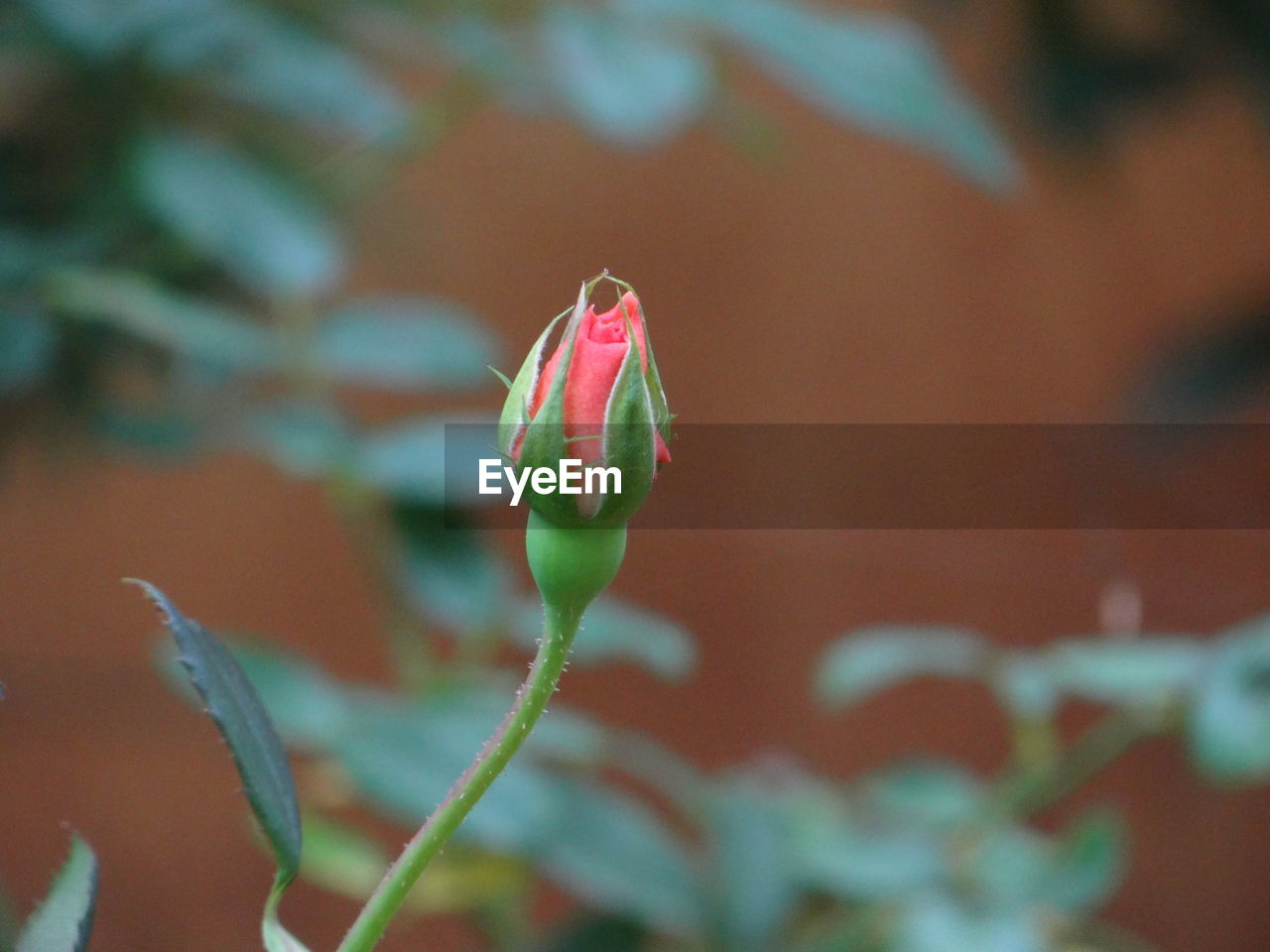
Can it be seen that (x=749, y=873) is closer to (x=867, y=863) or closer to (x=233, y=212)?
(x=867, y=863)

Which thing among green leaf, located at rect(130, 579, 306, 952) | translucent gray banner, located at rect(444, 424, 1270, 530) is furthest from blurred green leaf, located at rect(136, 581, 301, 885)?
translucent gray banner, located at rect(444, 424, 1270, 530)

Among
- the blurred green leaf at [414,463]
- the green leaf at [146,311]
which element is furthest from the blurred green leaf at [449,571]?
the green leaf at [146,311]

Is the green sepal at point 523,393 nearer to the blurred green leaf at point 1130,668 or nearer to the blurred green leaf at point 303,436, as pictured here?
the blurred green leaf at point 303,436

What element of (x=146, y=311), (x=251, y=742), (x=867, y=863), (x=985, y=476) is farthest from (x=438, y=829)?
(x=985, y=476)

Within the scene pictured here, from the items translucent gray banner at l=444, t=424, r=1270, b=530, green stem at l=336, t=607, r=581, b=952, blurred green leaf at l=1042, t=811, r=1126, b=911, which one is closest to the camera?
green stem at l=336, t=607, r=581, b=952

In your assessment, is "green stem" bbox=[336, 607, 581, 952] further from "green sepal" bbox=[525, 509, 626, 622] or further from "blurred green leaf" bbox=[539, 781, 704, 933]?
"blurred green leaf" bbox=[539, 781, 704, 933]
